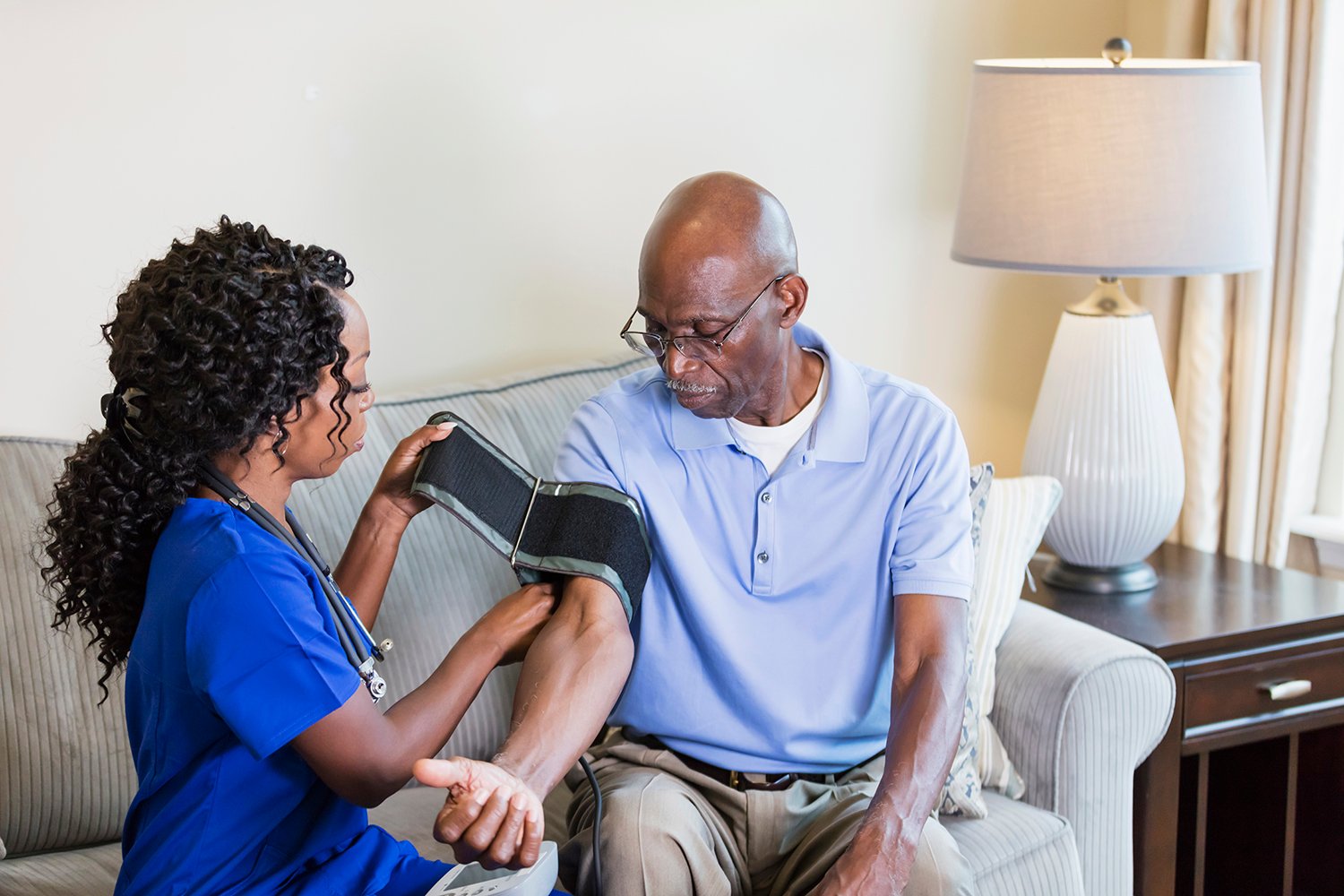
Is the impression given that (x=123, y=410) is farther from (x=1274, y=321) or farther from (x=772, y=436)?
(x=1274, y=321)

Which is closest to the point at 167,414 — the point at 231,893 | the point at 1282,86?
the point at 231,893

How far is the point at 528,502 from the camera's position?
153 centimetres

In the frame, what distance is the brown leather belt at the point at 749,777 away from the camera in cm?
161

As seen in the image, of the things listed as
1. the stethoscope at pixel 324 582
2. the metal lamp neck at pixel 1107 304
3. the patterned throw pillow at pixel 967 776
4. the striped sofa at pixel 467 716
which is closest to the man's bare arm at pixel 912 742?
the patterned throw pillow at pixel 967 776

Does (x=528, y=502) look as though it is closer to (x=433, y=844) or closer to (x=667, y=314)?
(x=667, y=314)

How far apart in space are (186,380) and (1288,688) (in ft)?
5.53

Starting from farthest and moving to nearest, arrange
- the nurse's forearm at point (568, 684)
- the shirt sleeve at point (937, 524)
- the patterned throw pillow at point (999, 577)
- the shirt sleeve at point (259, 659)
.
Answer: the patterned throw pillow at point (999, 577), the shirt sleeve at point (937, 524), the nurse's forearm at point (568, 684), the shirt sleeve at point (259, 659)

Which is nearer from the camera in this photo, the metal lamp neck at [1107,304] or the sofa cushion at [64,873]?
the sofa cushion at [64,873]

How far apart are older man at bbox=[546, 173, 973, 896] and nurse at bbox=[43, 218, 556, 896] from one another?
382mm

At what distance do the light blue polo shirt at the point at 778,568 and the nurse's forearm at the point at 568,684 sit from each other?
118 millimetres

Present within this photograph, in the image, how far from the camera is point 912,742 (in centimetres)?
148

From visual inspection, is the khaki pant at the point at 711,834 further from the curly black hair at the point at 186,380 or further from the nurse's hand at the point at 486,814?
the curly black hair at the point at 186,380

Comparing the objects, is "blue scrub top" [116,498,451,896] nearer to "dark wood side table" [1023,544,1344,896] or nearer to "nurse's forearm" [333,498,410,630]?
"nurse's forearm" [333,498,410,630]

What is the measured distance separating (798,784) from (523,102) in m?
1.21
